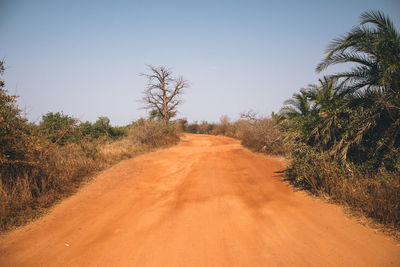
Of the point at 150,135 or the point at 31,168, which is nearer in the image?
the point at 31,168

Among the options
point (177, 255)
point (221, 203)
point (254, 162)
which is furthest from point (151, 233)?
point (254, 162)

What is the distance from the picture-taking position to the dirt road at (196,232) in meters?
3.09

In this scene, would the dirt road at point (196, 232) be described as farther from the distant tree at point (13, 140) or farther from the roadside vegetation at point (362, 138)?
the distant tree at point (13, 140)

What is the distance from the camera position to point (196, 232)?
3756mm

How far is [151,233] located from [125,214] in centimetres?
115

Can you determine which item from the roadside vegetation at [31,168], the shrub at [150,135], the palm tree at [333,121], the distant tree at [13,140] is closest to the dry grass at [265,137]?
the palm tree at [333,121]

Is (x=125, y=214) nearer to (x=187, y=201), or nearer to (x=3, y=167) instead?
(x=187, y=201)

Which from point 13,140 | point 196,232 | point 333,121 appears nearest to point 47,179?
point 13,140

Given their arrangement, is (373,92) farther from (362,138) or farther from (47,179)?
(47,179)

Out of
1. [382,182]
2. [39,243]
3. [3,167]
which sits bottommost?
[39,243]

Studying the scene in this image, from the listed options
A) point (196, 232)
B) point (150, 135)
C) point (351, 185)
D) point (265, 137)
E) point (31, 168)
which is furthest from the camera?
point (150, 135)

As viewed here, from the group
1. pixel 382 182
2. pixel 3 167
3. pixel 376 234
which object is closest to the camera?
pixel 376 234

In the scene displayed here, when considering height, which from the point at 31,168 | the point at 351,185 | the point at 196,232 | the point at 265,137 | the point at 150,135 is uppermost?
the point at 150,135

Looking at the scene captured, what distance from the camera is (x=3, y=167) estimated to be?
4.91m
